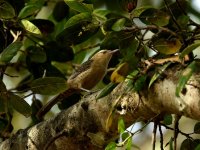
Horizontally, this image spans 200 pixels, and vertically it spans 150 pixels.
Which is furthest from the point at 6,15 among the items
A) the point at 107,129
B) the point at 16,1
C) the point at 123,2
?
the point at 107,129

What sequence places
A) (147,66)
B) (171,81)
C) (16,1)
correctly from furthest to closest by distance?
1. (16,1)
2. (147,66)
3. (171,81)

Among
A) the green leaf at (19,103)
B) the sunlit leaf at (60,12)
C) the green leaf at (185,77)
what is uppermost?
the green leaf at (185,77)

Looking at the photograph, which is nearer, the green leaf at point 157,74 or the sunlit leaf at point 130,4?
the green leaf at point 157,74

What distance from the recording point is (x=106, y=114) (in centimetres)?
139

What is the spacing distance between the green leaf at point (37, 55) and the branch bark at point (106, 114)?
0.31 meters

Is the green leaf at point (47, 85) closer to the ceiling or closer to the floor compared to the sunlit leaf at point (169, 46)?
closer to the floor

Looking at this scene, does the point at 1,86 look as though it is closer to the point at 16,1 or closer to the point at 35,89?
the point at 35,89

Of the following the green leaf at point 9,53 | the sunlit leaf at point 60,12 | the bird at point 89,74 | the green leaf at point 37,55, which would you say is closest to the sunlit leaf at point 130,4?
the green leaf at point 9,53

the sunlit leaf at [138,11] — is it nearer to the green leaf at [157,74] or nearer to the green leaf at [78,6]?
the green leaf at [78,6]

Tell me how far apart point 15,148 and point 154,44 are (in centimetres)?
58

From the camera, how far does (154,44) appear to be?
1340 millimetres

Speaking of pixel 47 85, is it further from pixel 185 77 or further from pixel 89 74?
pixel 89 74

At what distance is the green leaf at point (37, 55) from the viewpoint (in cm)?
182

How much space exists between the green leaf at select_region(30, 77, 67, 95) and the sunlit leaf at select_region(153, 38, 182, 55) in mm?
356
